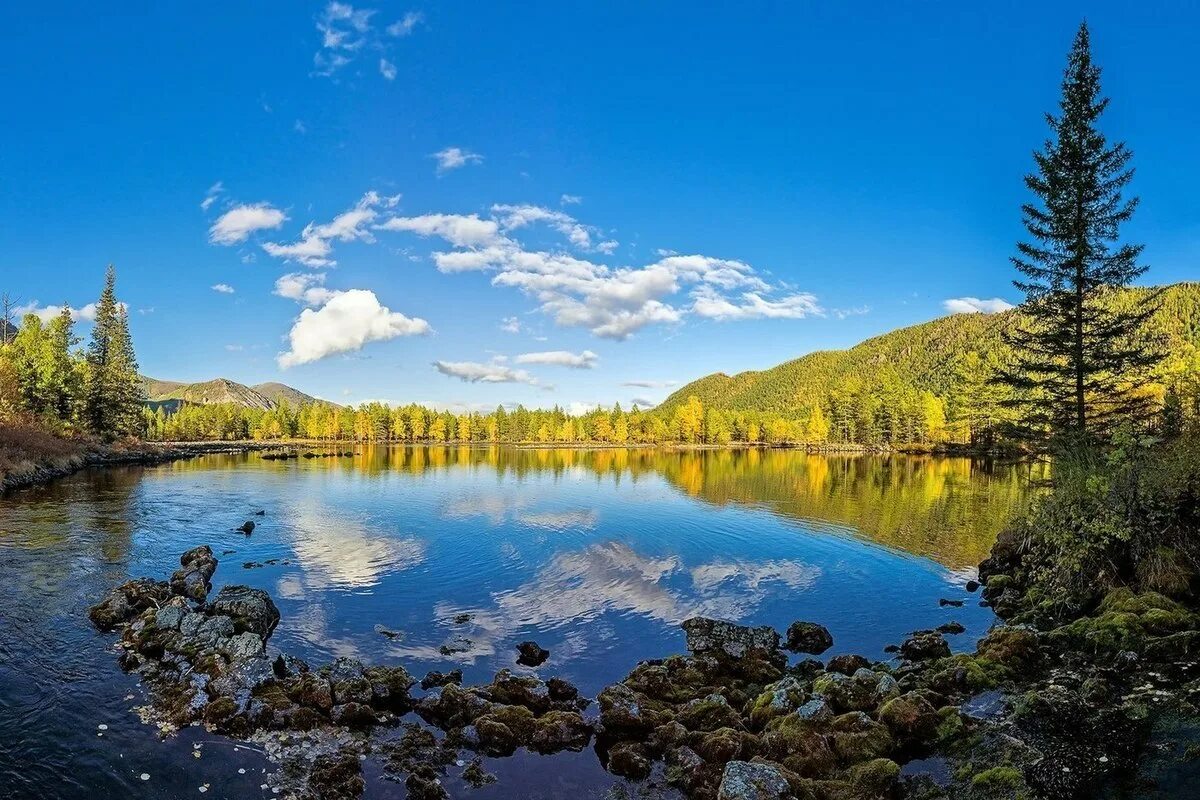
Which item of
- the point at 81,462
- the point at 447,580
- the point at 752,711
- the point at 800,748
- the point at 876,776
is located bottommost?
the point at 447,580

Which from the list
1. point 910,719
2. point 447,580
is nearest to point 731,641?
point 910,719

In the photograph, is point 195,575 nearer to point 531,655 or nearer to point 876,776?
point 531,655

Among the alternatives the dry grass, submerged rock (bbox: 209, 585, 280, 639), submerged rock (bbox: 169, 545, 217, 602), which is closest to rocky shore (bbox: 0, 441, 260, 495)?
the dry grass

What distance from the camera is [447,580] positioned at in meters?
28.3

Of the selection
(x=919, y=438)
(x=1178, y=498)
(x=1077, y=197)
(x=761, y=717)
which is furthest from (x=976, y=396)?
(x=761, y=717)

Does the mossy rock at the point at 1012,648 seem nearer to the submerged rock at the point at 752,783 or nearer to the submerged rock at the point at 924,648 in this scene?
the submerged rock at the point at 924,648

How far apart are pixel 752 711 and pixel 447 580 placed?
17356mm

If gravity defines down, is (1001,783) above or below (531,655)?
above

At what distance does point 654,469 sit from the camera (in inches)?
4001

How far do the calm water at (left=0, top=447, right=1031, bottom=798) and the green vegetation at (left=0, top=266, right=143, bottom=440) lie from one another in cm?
3134

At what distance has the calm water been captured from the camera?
508 inches

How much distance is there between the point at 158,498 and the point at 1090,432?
64768 millimetres

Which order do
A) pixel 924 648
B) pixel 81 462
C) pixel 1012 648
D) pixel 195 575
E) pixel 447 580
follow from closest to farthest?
pixel 1012 648, pixel 924 648, pixel 195 575, pixel 447 580, pixel 81 462

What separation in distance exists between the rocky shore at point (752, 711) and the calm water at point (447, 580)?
33.2 inches
